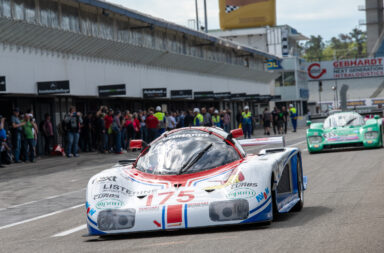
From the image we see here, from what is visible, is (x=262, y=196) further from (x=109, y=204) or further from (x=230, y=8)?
(x=230, y=8)

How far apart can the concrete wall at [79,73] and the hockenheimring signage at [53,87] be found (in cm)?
74

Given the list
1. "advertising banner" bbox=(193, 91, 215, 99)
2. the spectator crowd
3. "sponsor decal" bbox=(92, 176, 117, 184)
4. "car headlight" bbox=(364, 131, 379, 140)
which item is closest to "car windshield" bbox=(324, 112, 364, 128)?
"car headlight" bbox=(364, 131, 379, 140)

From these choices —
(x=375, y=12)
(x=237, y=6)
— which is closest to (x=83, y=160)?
(x=237, y=6)

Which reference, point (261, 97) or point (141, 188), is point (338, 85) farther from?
point (141, 188)

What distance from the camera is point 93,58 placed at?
3341 centimetres

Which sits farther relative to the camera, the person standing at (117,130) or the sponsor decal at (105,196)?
the person standing at (117,130)

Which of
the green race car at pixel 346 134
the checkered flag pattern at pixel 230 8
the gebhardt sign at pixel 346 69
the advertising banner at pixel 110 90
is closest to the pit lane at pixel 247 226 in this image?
the green race car at pixel 346 134

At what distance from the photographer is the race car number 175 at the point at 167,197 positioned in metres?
7.44

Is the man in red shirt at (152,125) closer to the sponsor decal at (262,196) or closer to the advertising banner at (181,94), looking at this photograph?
the advertising banner at (181,94)

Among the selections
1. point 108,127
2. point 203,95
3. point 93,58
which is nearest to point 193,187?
point 108,127

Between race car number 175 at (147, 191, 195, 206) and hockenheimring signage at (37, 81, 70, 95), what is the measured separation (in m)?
18.8

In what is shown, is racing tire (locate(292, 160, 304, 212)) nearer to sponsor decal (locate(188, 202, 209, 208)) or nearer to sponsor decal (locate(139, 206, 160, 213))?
sponsor decal (locate(188, 202, 209, 208))

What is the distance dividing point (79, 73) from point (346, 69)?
70779 mm

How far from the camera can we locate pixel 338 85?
101 meters
